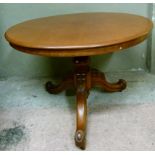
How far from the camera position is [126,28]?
1.19 metres

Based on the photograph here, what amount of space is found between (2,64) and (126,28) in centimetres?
105

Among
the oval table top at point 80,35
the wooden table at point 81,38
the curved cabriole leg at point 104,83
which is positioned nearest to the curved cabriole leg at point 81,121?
the wooden table at point 81,38

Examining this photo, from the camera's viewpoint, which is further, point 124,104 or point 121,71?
point 121,71

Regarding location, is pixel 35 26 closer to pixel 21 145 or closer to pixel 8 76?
pixel 21 145

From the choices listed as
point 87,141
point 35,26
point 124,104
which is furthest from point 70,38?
point 124,104

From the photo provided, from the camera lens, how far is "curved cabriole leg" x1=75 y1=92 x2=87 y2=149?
1203 millimetres

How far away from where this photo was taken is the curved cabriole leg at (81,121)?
3.95ft

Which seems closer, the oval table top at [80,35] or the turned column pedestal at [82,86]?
the oval table top at [80,35]

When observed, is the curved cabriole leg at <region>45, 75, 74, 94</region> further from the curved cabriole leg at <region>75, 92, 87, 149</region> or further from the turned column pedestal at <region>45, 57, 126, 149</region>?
the curved cabriole leg at <region>75, 92, 87, 149</region>

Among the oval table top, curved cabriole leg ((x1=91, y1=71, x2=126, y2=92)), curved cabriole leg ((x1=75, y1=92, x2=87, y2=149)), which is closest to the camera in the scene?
the oval table top

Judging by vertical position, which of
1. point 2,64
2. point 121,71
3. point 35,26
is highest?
point 35,26

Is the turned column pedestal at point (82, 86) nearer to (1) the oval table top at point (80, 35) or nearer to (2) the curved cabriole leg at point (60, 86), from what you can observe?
(2) the curved cabriole leg at point (60, 86)

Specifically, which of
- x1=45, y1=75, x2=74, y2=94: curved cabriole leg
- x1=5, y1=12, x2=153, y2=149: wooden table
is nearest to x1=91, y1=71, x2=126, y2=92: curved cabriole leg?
x1=5, y1=12, x2=153, y2=149: wooden table

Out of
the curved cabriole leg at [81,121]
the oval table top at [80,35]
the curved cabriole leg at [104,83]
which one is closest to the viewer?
the oval table top at [80,35]
